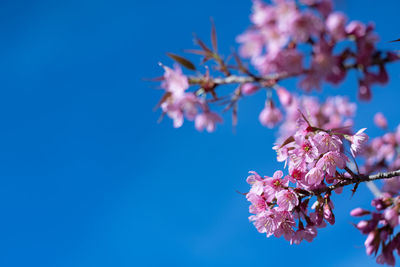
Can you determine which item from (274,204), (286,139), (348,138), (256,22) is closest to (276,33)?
(256,22)

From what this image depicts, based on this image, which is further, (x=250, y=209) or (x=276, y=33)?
(x=250, y=209)

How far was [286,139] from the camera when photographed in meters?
2.84

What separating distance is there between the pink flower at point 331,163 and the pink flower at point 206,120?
1.21 metres

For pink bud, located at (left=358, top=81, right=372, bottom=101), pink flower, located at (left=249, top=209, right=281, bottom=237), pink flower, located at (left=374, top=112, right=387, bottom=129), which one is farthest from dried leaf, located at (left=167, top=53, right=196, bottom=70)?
pink flower, located at (left=374, top=112, right=387, bottom=129)

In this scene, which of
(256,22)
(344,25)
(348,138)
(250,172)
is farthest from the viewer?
(250,172)

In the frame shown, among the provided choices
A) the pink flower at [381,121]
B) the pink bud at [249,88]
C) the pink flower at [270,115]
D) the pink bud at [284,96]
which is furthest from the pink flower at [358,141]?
the pink flower at [381,121]

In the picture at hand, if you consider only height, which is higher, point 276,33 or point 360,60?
point 276,33

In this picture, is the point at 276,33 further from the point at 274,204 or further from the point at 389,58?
the point at 274,204

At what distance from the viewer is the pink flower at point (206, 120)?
6.66 ft

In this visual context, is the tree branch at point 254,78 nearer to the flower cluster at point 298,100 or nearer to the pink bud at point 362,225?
the flower cluster at point 298,100

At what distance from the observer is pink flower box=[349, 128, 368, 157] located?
113 inches

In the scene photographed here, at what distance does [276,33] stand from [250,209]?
75.6 inches

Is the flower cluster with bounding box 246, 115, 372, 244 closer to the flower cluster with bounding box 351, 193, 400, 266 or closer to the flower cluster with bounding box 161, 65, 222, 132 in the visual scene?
the flower cluster with bounding box 351, 193, 400, 266

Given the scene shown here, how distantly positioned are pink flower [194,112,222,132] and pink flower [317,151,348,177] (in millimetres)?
1207
